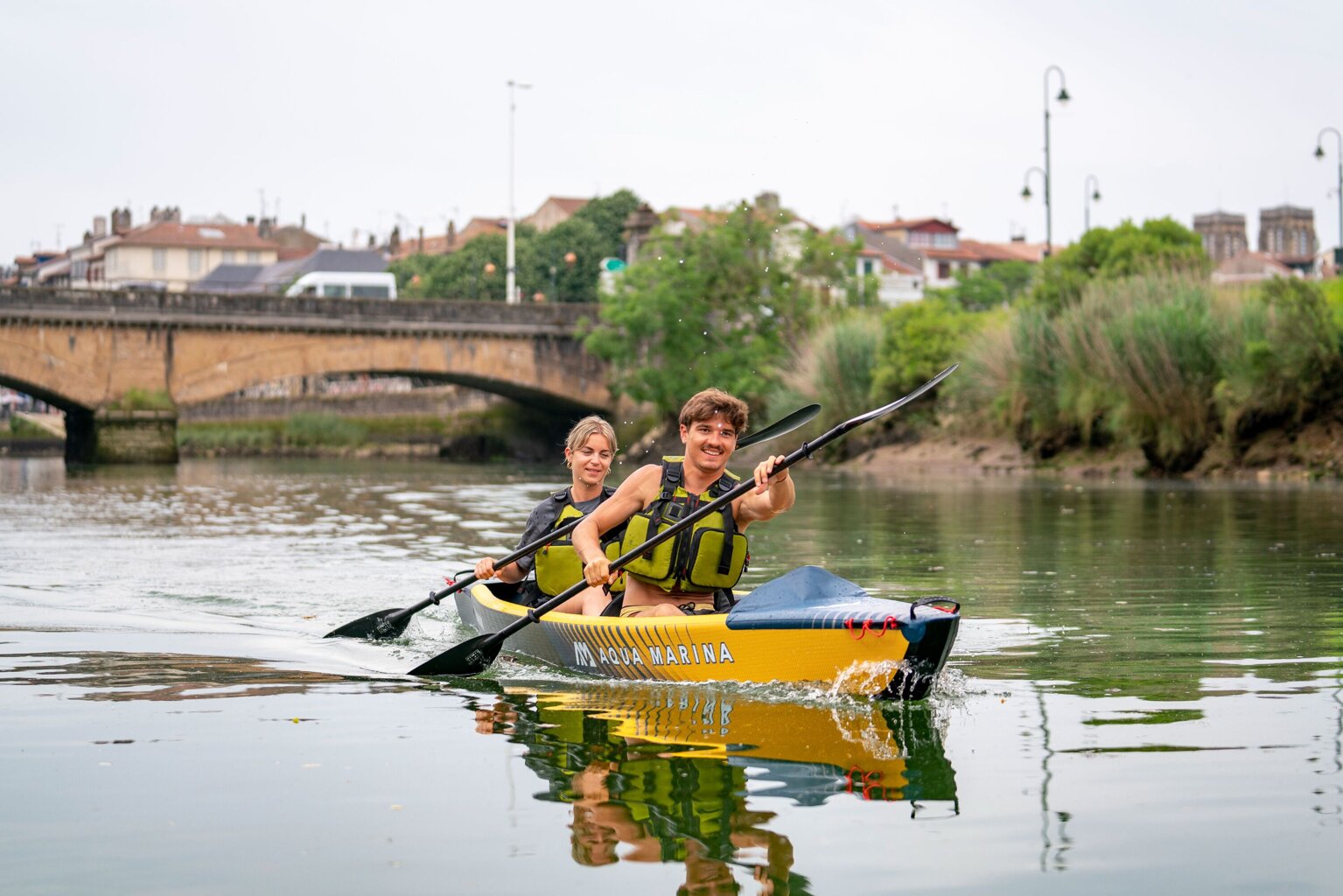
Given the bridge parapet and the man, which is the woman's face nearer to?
the man

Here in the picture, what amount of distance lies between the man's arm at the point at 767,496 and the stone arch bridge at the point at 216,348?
4659 cm

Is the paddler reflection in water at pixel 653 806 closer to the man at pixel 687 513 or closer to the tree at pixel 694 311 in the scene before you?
the man at pixel 687 513

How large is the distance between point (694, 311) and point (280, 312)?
47.0 ft

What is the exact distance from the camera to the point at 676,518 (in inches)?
346

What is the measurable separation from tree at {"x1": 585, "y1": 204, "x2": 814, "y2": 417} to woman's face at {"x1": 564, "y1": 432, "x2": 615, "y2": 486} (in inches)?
1918

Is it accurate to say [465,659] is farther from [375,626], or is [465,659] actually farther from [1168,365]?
[1168,365]

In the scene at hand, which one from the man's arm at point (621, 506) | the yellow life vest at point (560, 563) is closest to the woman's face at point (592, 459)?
the yellow life vest at point (560, 563)

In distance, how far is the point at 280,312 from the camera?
5662cm

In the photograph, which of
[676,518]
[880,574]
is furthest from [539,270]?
[676,518]

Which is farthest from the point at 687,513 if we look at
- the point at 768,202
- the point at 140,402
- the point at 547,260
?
the point at 547,260

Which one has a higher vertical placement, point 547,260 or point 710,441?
point 547,260

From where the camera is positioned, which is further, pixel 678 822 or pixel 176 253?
pixel 176 253

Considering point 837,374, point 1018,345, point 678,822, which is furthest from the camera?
point 837,374

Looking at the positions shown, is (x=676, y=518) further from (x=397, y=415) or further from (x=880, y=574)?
(x=397, y=415)
